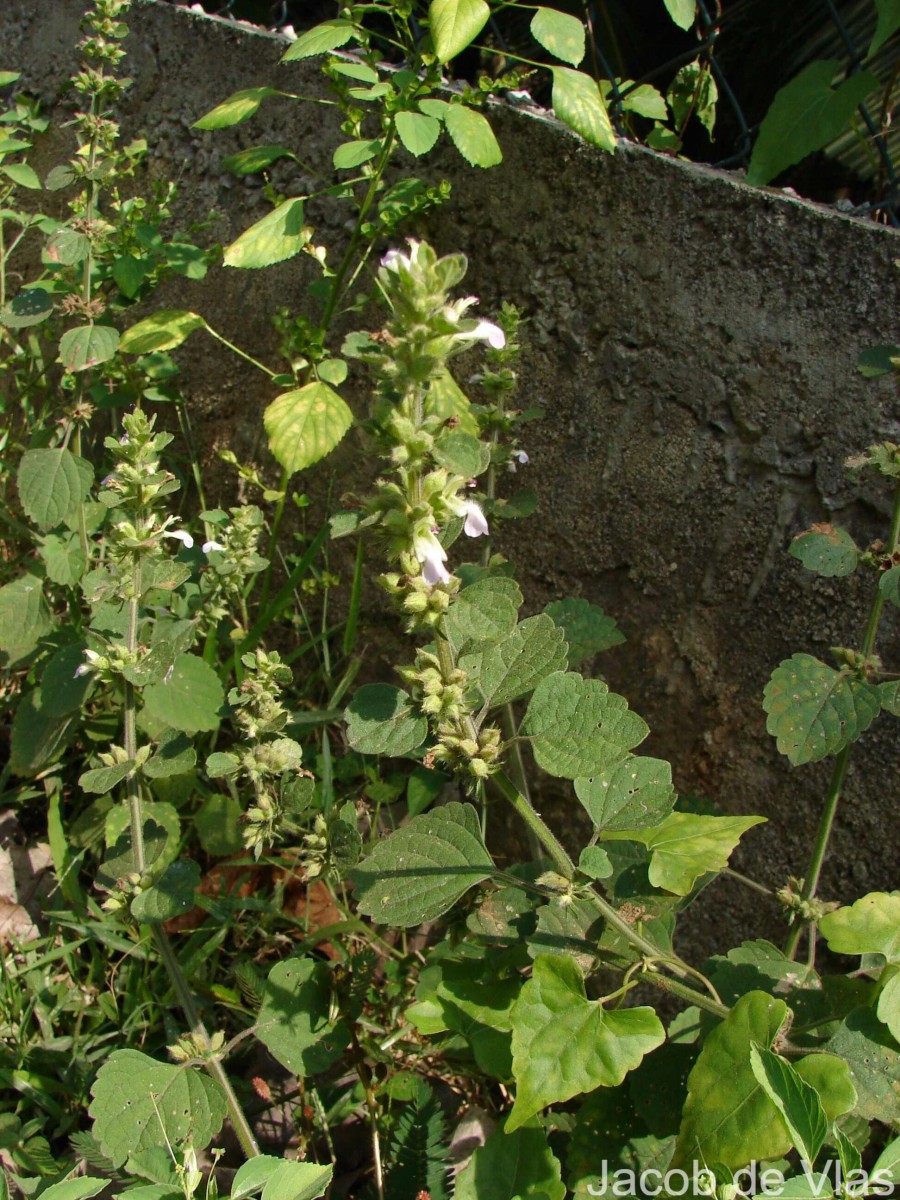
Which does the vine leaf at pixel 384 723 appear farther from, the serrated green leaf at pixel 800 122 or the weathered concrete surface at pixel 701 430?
the serrated green leaf at pixel 800 122

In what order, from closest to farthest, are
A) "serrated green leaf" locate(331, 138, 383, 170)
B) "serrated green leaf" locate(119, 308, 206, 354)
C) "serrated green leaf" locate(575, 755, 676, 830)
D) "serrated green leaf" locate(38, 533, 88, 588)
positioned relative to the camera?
1. "serrated green leaf" locate(575, 755, 676, 830)
2. "serrated green leaf" locate(331, 138, 383, 170)
3. "serrated green leaf" locate(38, 533, 88, 588)
4. "serrated green leaf" locate(119, 308, 206, 354)

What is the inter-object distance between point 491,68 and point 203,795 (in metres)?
2.37

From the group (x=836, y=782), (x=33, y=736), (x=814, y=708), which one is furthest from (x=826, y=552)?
(x=33, y=736)

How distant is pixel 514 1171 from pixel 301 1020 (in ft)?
1.56

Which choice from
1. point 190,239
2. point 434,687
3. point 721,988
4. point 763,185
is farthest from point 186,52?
point 721,988

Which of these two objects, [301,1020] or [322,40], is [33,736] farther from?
[322,40]

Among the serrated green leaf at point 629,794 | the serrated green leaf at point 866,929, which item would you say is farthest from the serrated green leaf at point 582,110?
the serrated green leaf at point 866,929

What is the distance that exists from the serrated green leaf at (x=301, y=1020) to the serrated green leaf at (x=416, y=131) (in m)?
1.67

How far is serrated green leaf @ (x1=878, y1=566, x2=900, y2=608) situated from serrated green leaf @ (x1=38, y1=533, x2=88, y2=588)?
5.83 ft

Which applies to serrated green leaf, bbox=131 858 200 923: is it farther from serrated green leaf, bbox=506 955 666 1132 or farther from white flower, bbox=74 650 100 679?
serrated green leaf, bbox=506 955 666 1132

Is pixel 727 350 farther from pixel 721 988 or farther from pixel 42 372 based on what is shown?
pixel 42 372

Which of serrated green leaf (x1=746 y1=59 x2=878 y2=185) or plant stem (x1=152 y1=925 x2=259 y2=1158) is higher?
serrated green leaf (x1=746 y1=59 x2=878 y2=185)

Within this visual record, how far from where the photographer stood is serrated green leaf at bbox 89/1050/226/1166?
1475 mm

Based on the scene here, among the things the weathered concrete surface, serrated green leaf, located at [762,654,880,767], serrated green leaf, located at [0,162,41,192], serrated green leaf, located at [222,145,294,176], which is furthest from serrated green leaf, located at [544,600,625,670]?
serrated green leaf, located at [0,162,41,192]
